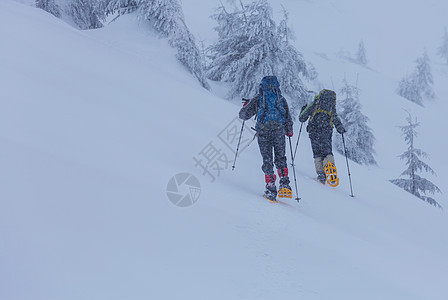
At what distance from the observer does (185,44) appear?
13.5 metres

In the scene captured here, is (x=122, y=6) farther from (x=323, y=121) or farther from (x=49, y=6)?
(x=323, y=121)

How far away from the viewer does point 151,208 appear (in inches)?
141

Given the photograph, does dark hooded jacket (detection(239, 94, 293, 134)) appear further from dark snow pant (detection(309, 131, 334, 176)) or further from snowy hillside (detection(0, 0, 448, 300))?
dark snow pant (detection(309, 131, 334, 176))

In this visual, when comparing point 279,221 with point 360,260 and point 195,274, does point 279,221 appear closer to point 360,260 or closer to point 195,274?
point 360,260

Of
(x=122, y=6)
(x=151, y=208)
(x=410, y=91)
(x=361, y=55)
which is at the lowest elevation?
(x=151, y=208)

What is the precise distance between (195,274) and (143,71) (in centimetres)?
850

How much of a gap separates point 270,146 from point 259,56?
10.3 m

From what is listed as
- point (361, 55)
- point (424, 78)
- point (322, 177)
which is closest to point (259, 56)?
point (322, 177)

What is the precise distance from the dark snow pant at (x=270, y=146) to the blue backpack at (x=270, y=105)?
15cm

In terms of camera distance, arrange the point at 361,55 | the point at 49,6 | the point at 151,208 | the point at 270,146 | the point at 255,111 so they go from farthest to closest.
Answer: the point at 361,55 → the point at 49,6 → the point at 255,111 → the point at 270,146 → the point at 151,208

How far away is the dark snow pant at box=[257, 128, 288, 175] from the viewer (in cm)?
559

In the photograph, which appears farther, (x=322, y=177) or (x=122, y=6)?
(x=122, y=6)

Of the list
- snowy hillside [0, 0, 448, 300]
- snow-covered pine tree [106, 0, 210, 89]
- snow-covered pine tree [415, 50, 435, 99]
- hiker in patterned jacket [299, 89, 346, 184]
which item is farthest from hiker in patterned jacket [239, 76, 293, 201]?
snow-covered pine tree [415, 50, 435, 99]

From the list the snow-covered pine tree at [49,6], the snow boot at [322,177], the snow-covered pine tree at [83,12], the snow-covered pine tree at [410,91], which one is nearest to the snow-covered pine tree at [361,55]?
the snow-covered pine tree at [410,91]
